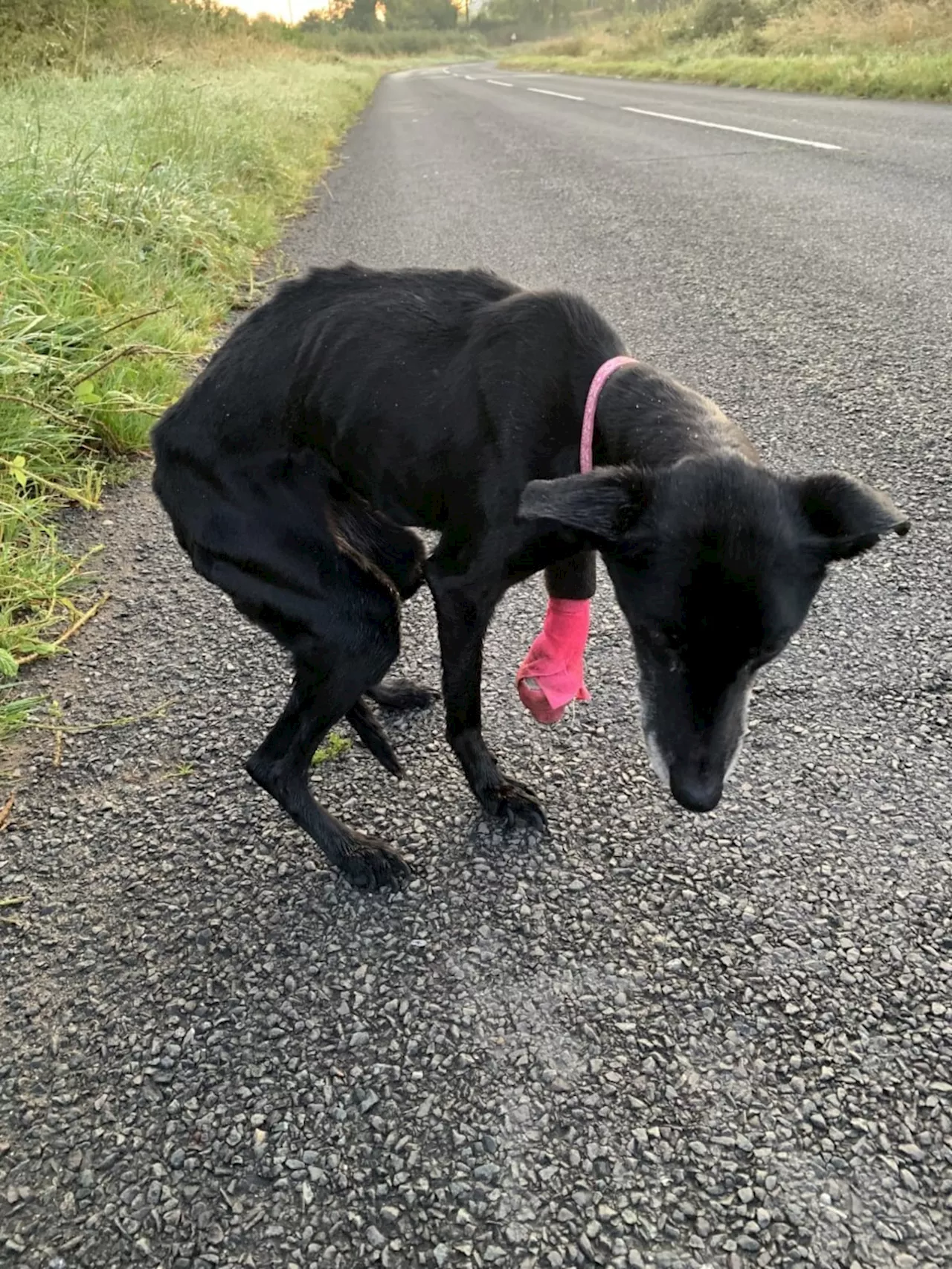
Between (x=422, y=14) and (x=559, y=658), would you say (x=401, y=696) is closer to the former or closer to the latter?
(x=559, y=658)

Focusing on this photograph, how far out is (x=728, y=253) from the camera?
704cm

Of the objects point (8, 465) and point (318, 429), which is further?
point (8, 465)

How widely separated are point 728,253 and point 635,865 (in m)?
6.21

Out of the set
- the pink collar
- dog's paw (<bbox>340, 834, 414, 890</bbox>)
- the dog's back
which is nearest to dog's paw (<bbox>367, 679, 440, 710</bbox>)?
dog's paw (<bbox>340, 834, 414, 890</bbox>)

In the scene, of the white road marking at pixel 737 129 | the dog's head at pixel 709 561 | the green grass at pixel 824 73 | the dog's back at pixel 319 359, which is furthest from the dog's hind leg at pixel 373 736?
the green grass at pixel 824 73

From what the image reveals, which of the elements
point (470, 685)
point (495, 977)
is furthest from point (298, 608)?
point (495, 977)

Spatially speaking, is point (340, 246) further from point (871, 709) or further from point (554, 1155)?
point (554, 1155)

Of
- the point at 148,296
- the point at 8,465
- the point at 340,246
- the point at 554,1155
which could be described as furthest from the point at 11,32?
the point at 554,1155

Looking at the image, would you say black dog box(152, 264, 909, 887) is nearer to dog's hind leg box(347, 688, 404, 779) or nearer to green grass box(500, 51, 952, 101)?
dog's hind leg box(347, 688, 404, 779)

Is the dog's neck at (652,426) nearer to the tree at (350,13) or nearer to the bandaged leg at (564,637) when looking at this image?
the bandaged leg at (564,637)

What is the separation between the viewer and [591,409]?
2139 millimetres

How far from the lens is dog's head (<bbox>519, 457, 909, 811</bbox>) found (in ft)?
5.84

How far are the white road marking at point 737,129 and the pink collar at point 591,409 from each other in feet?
34.6

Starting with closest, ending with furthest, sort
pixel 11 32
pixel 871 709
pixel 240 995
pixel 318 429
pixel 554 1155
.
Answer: pixel 554 1155
pixel 240 995
pixel 318 429
pixel 871 709
pixel 11 32
